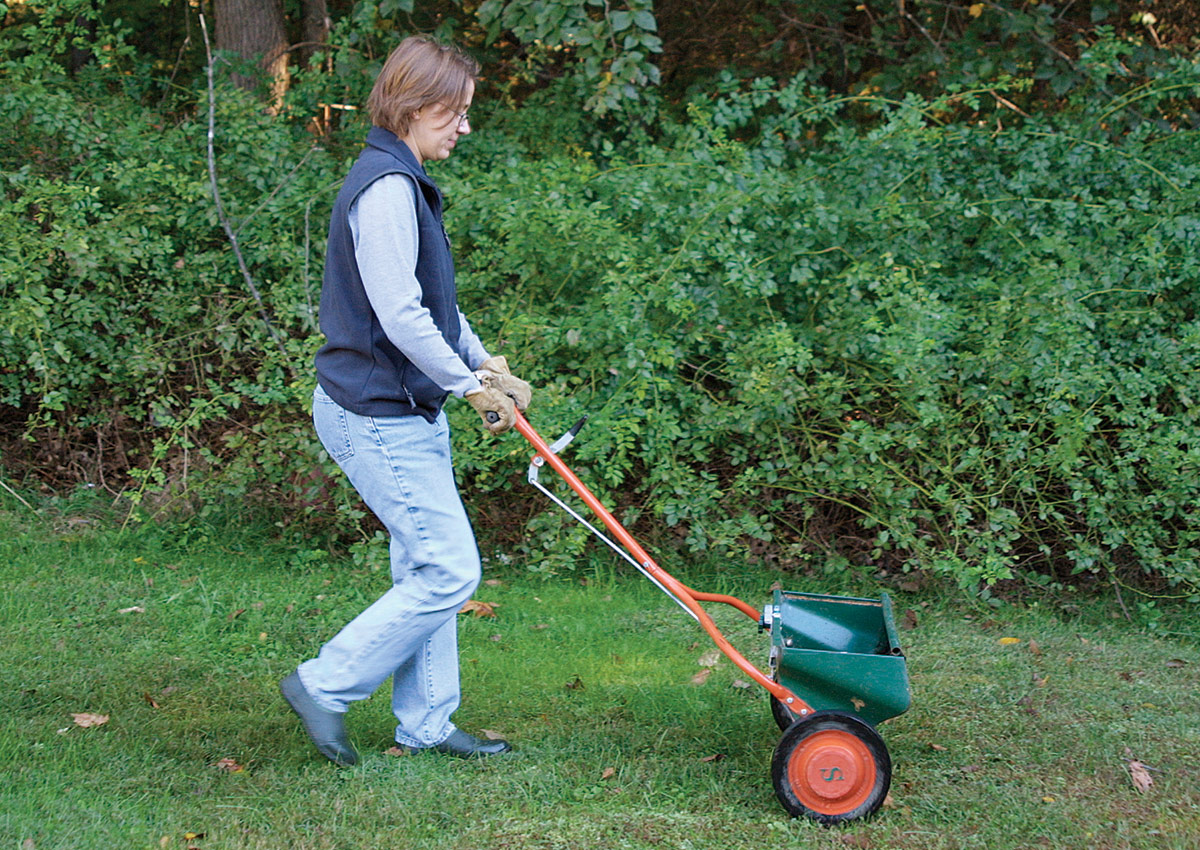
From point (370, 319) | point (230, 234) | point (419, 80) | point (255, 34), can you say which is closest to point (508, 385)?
point (370, 319)

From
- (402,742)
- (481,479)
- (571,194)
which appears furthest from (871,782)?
(571,194)

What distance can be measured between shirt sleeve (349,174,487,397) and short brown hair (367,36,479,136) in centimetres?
22

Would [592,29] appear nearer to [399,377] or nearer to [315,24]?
[315,24]

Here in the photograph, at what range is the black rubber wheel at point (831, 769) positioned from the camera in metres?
3.08

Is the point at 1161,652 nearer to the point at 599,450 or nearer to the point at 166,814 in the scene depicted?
the point at 599,450

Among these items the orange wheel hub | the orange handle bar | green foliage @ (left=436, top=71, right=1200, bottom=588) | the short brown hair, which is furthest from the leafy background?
the short brown hair

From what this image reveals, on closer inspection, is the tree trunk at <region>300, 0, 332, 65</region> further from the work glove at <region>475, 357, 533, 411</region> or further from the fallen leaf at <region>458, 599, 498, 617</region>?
the work glove at <region>475, 357, 533, 411</region>

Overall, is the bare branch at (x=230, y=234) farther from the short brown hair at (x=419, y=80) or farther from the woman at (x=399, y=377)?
the short brown hair at (x=419, y=80)

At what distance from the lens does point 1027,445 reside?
4.84m

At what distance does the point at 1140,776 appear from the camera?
348 centimetres

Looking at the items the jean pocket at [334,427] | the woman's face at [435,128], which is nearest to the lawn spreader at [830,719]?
the jean pocket at [334,427]

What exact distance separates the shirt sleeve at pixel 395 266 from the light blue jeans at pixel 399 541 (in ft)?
Result: 0.83

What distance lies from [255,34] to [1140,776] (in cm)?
607

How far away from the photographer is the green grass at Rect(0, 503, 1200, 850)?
3094mm
